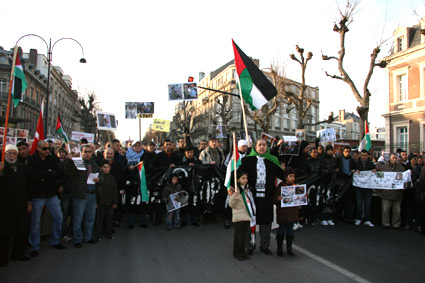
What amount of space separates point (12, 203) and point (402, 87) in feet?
102

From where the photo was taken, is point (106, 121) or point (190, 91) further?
point (190, 91)

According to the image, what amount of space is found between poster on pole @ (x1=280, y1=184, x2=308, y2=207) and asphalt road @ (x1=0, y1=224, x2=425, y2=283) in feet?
2.81

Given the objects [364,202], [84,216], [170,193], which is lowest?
[84,216]

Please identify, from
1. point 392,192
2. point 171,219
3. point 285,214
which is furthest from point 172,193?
point 392,192

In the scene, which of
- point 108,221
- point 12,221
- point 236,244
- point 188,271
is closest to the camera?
point 188,271

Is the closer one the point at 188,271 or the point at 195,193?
the point at 188,271

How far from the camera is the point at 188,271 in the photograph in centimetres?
448

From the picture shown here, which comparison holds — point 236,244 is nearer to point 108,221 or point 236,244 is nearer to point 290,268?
point 290,268

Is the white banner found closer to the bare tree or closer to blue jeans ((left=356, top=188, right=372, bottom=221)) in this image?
blue jeans ((left=356, top=188, right=372, bottom=221))

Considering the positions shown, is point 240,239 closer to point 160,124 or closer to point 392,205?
point 392,205

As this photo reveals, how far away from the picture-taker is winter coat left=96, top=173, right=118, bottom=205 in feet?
20.7

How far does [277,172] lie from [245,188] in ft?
2.40

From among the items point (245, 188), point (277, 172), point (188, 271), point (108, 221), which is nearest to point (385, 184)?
point (277, 172)

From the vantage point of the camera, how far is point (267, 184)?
5453 millimetres
